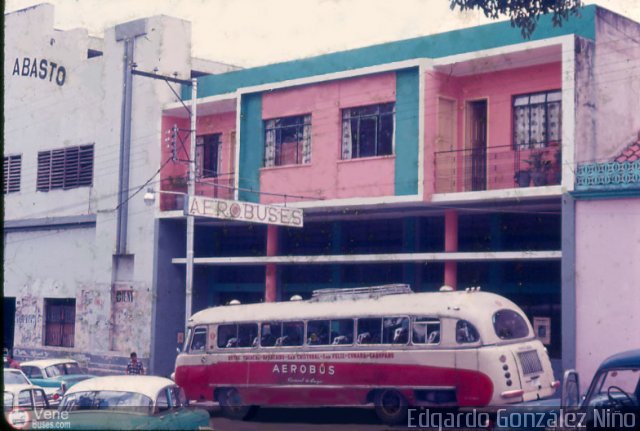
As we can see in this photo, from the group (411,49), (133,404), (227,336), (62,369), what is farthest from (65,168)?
(133,404)

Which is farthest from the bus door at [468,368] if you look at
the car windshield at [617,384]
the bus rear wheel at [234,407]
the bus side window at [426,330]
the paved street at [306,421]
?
the bus rear wheel at [234,407]

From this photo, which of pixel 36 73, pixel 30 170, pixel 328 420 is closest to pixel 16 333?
pixel 30 170

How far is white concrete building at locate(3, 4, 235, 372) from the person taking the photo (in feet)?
106

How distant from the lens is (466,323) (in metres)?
18.3

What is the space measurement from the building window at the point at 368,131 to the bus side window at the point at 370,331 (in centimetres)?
672

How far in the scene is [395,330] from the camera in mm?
19234

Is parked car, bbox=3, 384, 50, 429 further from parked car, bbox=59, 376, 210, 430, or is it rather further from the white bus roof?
the white bus roof

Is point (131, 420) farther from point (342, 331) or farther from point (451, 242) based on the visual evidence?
point (451, 242)

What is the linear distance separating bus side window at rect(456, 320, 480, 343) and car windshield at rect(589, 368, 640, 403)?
5.94 metres

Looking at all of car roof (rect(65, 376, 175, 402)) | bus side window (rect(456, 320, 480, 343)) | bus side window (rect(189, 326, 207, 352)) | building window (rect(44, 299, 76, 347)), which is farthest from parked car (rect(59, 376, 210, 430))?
building window (rect(44, 299, 76, 347))

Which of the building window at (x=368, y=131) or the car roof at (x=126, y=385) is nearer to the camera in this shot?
the car roof at (x=126, y=385)

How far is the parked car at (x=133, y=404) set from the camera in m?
12.5

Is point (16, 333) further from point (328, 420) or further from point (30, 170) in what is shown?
point (328, 420)

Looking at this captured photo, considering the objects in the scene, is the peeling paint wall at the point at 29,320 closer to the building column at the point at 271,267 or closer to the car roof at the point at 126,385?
the building column at the point at 271,267
